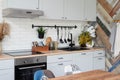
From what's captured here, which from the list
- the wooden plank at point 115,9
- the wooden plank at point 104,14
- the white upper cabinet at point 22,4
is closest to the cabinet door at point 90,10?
the wooden plank at point 104,14

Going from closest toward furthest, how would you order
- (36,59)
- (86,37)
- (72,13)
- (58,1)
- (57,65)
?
(36,59) < (57,65) < (58,1) < (72,13) < (86,37)

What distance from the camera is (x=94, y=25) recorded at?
4.98m

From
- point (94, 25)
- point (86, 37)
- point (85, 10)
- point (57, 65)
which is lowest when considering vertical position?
point (57, 65)

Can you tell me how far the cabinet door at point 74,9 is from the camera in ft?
13.8

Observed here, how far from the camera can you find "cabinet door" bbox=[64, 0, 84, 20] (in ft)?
13.8

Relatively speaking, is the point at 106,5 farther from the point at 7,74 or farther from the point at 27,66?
the point at 7,74

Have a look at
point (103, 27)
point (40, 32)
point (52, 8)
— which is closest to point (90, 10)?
point (103, 27)

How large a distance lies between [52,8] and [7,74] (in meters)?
1.64

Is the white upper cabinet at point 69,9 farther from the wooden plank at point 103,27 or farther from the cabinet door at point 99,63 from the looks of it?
the cabinet door at point 99,63

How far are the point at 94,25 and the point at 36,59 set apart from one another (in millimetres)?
2183

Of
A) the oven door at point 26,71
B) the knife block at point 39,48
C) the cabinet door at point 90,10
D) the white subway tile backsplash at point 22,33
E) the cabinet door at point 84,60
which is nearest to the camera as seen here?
the oven door at point 26,71

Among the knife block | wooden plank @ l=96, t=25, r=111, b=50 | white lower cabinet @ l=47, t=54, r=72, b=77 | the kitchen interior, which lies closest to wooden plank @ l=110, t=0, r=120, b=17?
the kitchen interior

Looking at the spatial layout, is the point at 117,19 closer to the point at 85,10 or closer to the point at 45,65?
the point at 85,10

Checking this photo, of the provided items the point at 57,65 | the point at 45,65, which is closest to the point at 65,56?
the point at 57,65
